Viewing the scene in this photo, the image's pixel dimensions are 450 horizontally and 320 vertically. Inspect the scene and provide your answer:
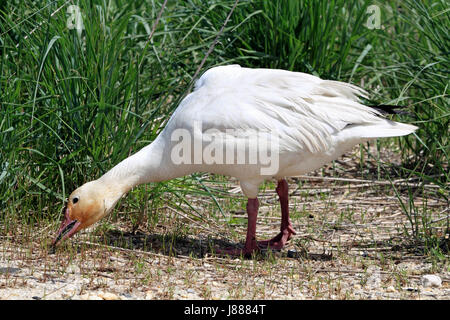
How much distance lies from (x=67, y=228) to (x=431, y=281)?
240 centimetres

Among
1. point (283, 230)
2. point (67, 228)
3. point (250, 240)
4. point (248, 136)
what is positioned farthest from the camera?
point (283, 230)

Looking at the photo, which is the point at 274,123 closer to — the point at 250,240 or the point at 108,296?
the point at 250,240

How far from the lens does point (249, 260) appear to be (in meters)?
5.06

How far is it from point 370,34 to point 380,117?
224cm

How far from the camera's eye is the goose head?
4.95 metres

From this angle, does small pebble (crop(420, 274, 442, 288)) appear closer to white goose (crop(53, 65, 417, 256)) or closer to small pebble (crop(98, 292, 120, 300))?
white goose (crop(53, 65, 417, 256))

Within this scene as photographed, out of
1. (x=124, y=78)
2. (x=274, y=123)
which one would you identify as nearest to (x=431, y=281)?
(x=274, y=123)

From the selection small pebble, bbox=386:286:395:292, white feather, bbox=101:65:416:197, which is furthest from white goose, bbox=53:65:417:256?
small pebble, bbox=386:286:395:292

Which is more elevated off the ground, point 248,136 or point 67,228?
point 248,136

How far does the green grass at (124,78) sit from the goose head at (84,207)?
0.28m

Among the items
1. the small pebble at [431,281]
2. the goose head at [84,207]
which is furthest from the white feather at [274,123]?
the small pebble at [431,281]

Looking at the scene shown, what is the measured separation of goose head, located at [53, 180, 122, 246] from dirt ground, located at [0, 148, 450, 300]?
106 millimetres

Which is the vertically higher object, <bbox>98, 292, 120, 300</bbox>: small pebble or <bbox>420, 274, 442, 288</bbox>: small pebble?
<bbox>420, 274, 442, 288</bbox>: small pebble

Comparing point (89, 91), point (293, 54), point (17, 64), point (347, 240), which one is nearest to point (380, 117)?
point (347, 240)
